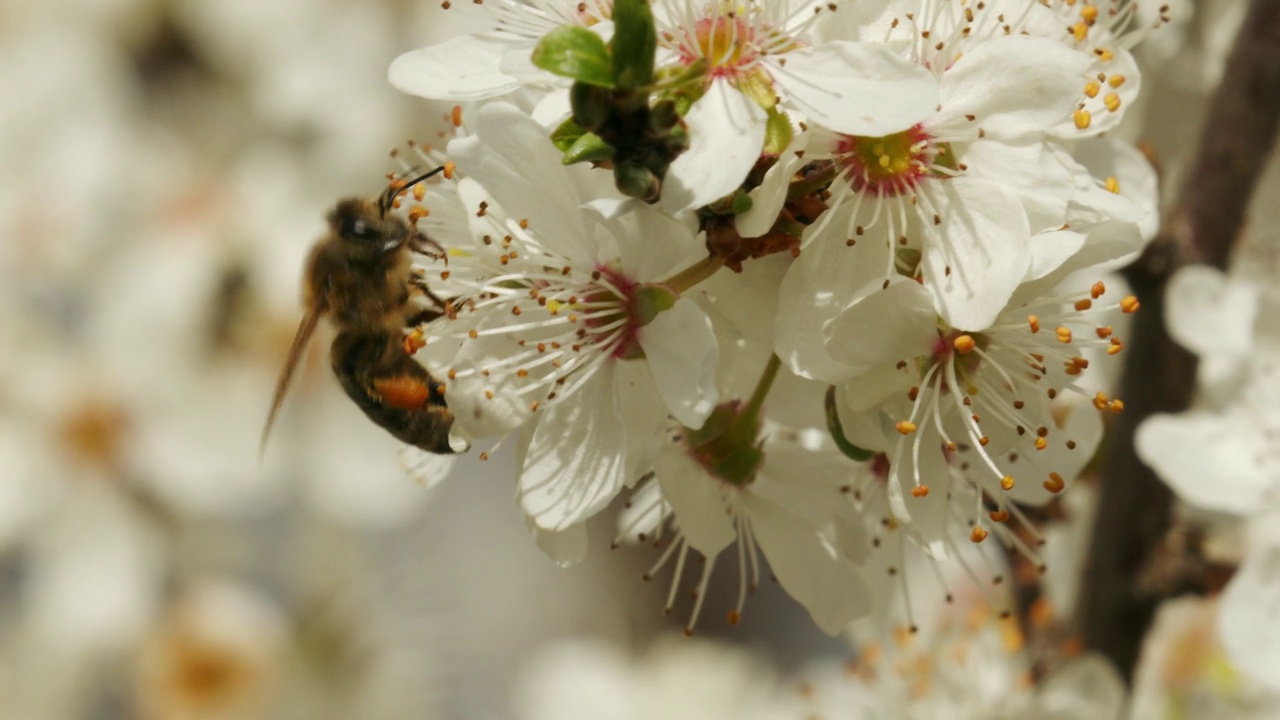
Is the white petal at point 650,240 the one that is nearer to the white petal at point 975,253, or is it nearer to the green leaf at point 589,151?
the green leaf at point 589,151

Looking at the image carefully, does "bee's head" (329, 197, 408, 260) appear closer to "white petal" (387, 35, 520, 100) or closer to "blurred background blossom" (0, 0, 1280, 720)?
"white petal" (387, 35, 520, 100)

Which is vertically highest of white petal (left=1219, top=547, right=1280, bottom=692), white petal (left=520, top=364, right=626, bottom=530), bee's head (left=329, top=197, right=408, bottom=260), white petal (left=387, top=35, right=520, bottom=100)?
white petal (left=387, top=35, right=520, bottom=100)

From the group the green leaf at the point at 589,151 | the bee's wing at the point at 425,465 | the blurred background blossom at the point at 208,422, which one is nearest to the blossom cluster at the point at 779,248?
the green leaf at the point at 589,151


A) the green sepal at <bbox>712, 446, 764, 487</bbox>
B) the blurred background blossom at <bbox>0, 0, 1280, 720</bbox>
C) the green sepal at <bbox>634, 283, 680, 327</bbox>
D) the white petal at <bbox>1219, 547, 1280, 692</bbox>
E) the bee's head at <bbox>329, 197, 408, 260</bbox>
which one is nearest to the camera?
the green sepal at <bbox>634, 283, 680, 327</bbox>

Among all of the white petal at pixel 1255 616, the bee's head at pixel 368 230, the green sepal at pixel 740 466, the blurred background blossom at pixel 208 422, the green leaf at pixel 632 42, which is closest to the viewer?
the green leaf at pixel 632 42

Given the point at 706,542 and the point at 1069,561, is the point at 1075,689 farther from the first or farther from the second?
the point at 706,542

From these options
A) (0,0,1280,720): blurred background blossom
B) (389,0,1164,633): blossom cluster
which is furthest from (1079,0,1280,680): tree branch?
(0,0,1280,720): blurred background blossom

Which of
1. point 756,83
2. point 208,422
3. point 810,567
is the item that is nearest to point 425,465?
point 810,567

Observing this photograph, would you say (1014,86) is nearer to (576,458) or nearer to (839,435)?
(839,435)
